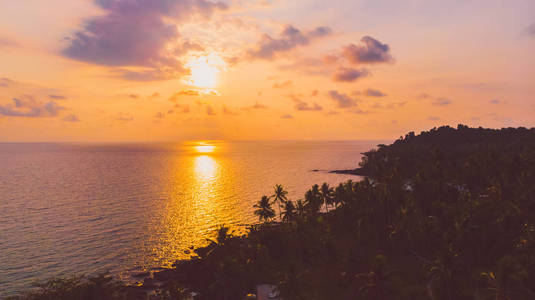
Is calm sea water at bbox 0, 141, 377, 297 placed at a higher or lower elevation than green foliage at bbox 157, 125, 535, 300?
lower

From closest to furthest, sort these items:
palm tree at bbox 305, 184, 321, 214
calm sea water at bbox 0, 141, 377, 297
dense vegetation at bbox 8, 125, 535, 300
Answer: dense vegetation at bbox 8, 125, 535, 300 < calm sea water at bbox 0, 141, 377, 297 < palm tree at bbox 305, 184, 321, 214

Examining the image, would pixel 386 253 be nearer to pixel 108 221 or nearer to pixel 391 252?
pixel 391 252

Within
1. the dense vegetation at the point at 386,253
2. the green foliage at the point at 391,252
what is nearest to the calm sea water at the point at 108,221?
the dense vegetation at the point at 386,253

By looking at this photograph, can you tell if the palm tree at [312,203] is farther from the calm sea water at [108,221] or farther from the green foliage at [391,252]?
the calm sea water at [108,221]

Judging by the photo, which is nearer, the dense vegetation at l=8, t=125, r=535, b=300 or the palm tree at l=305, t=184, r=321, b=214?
the dense vegetation at l=8, t=125, r=535, b=300

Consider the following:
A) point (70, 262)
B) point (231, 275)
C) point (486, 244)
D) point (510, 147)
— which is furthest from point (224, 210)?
point (510, 147)

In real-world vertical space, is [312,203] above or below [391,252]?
above

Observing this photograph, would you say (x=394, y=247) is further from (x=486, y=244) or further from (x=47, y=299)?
(x=47, y=299)

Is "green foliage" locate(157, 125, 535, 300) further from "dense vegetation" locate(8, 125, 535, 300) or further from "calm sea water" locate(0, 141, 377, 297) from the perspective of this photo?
"calm sea water" locate(0, 141, 377, 297)

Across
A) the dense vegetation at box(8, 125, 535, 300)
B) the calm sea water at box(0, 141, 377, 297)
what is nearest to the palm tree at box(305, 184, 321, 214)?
the dense vegetation at box(8, 125, 535, 300)

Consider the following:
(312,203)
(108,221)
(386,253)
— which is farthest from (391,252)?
(108,221)

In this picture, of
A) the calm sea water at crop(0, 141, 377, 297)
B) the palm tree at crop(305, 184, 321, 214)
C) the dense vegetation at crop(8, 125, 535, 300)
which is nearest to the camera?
the dense vegetation at crop(8, 125, 535, 300)
